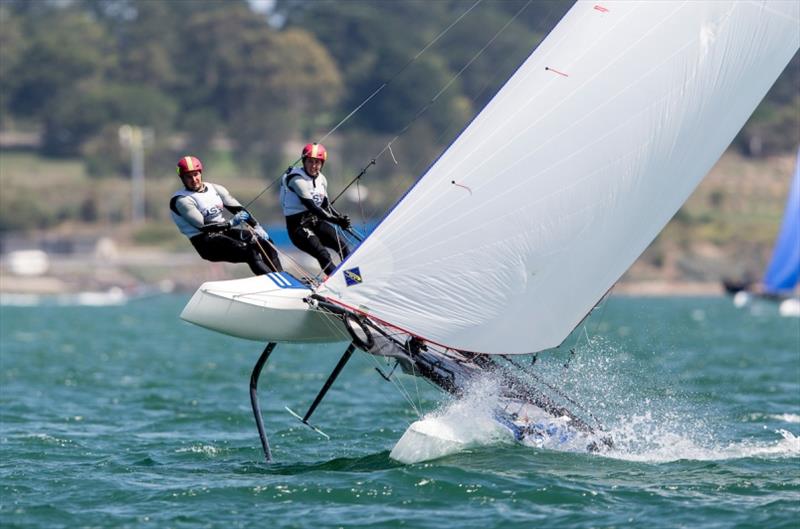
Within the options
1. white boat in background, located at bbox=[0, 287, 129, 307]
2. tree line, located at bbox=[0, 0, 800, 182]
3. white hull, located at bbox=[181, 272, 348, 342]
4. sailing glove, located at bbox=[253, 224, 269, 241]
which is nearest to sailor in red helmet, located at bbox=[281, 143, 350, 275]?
sailing glove, located at bbox=[253, 224, 269, 241]

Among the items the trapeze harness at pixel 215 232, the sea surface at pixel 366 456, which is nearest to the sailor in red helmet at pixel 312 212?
the trapeze harness at pixel 215 232

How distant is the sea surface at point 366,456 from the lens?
11359mm

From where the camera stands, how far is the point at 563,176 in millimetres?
12539

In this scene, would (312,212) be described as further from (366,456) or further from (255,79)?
(255,79)

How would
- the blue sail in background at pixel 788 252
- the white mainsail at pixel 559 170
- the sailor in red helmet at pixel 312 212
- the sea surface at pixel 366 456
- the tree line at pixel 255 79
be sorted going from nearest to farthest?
the sea surface at pixel 366 456, the white mainsail at pixel 559 170, the sailor in red helmet at pixel 312 212, the blue sail in background at pixel 788 252, the tree line at pixel 255 79

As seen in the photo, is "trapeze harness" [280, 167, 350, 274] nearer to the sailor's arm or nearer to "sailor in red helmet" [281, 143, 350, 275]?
"sailor in red helmet" [281, 143, 350, 275]

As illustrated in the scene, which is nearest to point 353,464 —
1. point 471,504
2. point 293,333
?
point 293,333

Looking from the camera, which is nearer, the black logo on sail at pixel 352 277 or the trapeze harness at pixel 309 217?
the black logo on sail at pixel 352 277

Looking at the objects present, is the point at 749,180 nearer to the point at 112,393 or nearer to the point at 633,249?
the point at 112,393

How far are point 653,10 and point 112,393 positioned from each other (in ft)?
36.7

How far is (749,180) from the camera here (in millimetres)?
101438

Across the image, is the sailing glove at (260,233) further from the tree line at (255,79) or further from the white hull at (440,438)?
the tree line at (255,79)

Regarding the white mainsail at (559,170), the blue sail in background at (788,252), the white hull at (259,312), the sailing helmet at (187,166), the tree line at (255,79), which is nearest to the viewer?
the white mainsail at (559,170)

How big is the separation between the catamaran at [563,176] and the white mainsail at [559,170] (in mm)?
11
